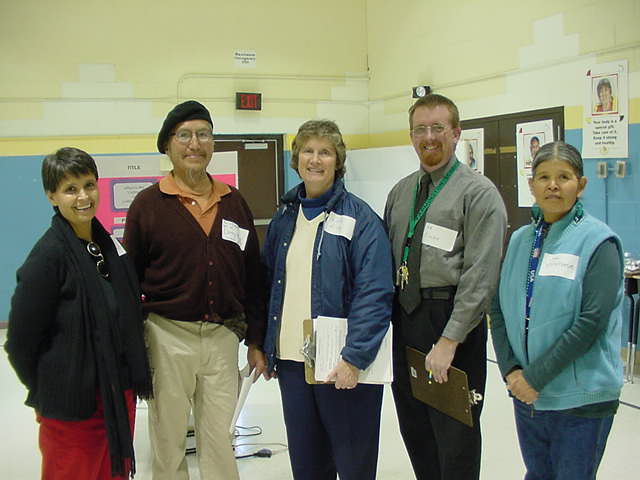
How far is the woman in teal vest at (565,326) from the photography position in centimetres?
177

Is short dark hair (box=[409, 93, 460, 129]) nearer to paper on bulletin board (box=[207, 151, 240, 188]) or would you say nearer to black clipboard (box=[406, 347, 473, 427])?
black clipboard (box=[406, 347, 473, 427])

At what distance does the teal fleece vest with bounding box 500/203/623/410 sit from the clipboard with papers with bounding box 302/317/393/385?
1.45 feet

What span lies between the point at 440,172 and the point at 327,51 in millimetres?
6044

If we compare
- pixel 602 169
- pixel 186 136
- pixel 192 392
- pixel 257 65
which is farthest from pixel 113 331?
pixel 257 65

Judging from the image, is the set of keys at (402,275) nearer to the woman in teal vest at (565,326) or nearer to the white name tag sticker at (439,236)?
the white name tag sticker at (439,236)

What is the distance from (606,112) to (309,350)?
12.4ft

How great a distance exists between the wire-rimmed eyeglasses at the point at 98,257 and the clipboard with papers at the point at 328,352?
680 mm

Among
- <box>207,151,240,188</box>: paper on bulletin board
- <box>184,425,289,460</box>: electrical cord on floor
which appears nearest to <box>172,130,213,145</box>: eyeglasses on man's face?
<box>207,151,240,188</box>: paper on bulletin board

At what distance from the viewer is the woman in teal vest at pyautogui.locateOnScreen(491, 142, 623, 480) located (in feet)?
5.81

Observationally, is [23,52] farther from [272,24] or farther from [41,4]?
[272,24]

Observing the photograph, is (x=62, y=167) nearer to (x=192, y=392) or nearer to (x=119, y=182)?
(x=192, y=392)

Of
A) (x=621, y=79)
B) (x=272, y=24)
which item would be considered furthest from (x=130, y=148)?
(x=621, y=79)

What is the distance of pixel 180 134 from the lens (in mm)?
2299

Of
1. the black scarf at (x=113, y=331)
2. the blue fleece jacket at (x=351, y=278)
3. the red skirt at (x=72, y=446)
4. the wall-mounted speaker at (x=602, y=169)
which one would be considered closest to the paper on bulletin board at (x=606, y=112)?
the wall-mounted speaker at (x=602, y=169)
